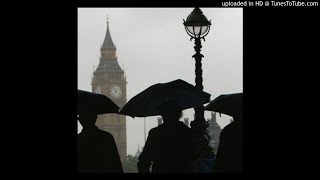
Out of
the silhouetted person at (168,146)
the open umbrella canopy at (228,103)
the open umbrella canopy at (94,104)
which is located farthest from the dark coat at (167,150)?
the open umbrella canopy at (228,103)

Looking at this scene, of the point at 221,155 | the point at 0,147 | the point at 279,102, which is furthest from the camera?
the point at 221,155

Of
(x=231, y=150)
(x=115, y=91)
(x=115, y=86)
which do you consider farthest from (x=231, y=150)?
(x=115, y=91)

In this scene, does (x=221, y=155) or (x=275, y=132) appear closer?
(x=275, y=132)

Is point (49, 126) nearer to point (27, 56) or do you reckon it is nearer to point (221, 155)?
point (27, 56)

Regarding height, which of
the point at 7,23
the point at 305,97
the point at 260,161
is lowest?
the point at 260,161

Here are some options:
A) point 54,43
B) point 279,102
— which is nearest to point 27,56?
point 54,43

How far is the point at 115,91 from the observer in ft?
501

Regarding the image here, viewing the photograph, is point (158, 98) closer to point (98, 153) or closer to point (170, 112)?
point (170, 112)

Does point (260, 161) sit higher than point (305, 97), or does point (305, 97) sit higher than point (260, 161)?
point (305, 97)

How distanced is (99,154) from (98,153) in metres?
0.01

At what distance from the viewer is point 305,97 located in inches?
315

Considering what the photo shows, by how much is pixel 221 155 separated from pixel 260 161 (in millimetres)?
1182

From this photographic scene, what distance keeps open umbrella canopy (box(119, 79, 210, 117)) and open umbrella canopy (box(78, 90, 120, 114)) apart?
2.22 ft

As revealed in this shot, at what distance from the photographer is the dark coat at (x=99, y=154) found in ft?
29.4
